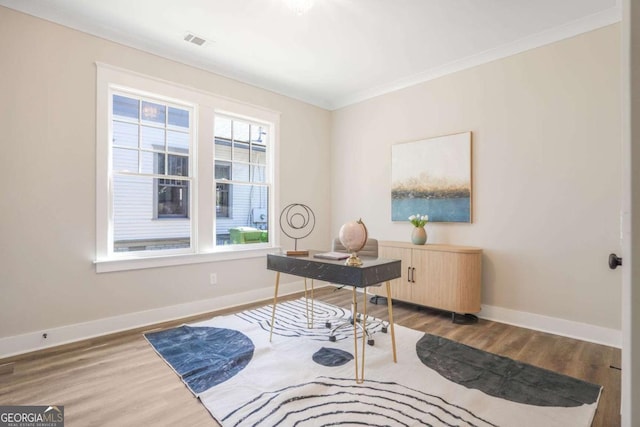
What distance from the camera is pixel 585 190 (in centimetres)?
286

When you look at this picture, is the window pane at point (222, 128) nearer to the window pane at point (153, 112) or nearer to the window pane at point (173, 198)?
the window pane at point (153, 112)

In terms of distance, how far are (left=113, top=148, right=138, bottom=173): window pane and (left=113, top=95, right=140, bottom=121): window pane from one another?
35 cm

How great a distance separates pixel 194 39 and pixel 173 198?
1.66 m

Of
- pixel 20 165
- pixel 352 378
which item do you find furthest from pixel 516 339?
pixel 20 165

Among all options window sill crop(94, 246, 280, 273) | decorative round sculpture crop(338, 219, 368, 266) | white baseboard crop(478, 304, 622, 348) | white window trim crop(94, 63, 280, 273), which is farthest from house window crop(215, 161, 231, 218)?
white baseboard crop(478, 304, 622, 348)

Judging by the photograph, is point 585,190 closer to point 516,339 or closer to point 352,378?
point 516,339

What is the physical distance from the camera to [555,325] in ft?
9.89

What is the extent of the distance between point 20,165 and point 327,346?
295cm

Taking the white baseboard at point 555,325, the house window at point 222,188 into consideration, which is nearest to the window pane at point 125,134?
the house window at point 222,188

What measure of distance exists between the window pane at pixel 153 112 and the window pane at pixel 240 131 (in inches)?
33.4

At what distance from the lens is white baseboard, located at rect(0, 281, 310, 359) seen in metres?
2.55

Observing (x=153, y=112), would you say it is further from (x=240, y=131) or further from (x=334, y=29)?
(x=334, y=29)

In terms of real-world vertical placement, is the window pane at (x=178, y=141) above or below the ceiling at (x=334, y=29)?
below

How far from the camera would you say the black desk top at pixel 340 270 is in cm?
207
